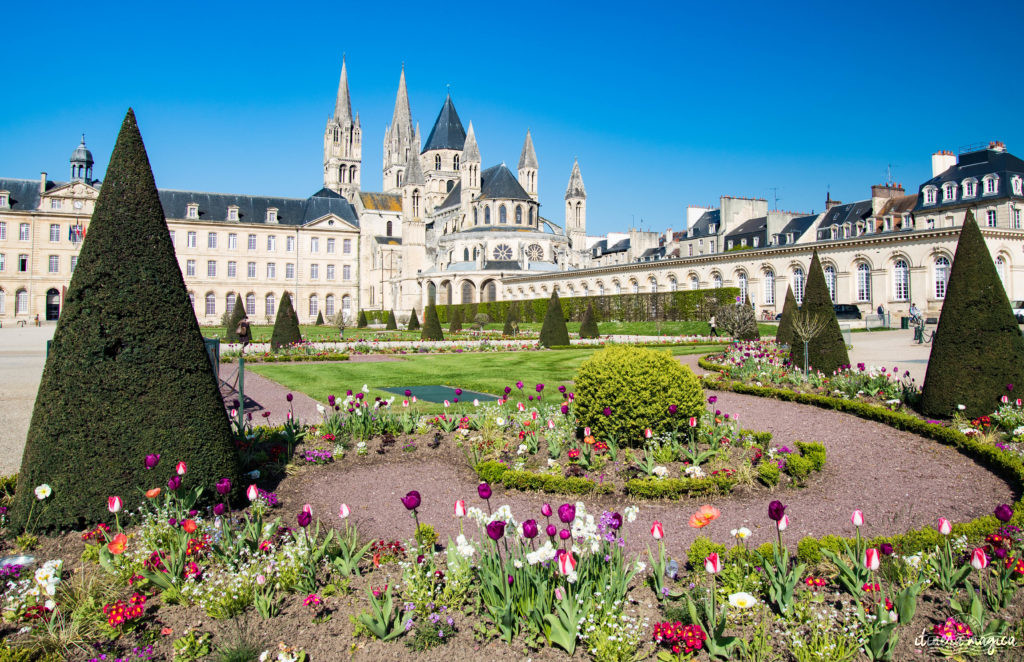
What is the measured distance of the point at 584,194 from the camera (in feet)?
183

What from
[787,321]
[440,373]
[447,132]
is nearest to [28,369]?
[440,373]

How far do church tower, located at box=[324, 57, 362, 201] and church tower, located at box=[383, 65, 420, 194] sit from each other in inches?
127

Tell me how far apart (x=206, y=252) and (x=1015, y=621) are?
54908 mm

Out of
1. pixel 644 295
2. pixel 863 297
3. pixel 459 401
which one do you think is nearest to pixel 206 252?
pixel 644 295

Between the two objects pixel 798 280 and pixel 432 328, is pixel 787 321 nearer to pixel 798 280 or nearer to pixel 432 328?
pixel 432 328

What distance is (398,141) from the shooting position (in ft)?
221

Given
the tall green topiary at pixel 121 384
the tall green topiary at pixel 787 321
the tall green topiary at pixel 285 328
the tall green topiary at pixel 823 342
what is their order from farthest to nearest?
1. the tall green topiary at pixel 285 328
2. the tall green topiary at pixel 787 321
3. the tall green topiary at pixel 823 342
4. the tall green topiary at pixel 121 384

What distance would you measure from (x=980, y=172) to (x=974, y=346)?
98.5 feet

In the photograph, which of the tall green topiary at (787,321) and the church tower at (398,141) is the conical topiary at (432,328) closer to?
the tall green topiary at (787,321)

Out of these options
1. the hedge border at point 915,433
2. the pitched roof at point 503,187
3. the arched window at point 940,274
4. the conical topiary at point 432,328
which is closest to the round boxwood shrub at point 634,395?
the hedge border at point 915,433

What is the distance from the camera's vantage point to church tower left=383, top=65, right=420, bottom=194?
66625 mm

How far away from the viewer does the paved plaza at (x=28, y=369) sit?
266 inches

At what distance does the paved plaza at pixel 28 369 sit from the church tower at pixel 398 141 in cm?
4790

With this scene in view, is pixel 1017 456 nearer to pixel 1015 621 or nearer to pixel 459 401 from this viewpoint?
pixel 1015 621
